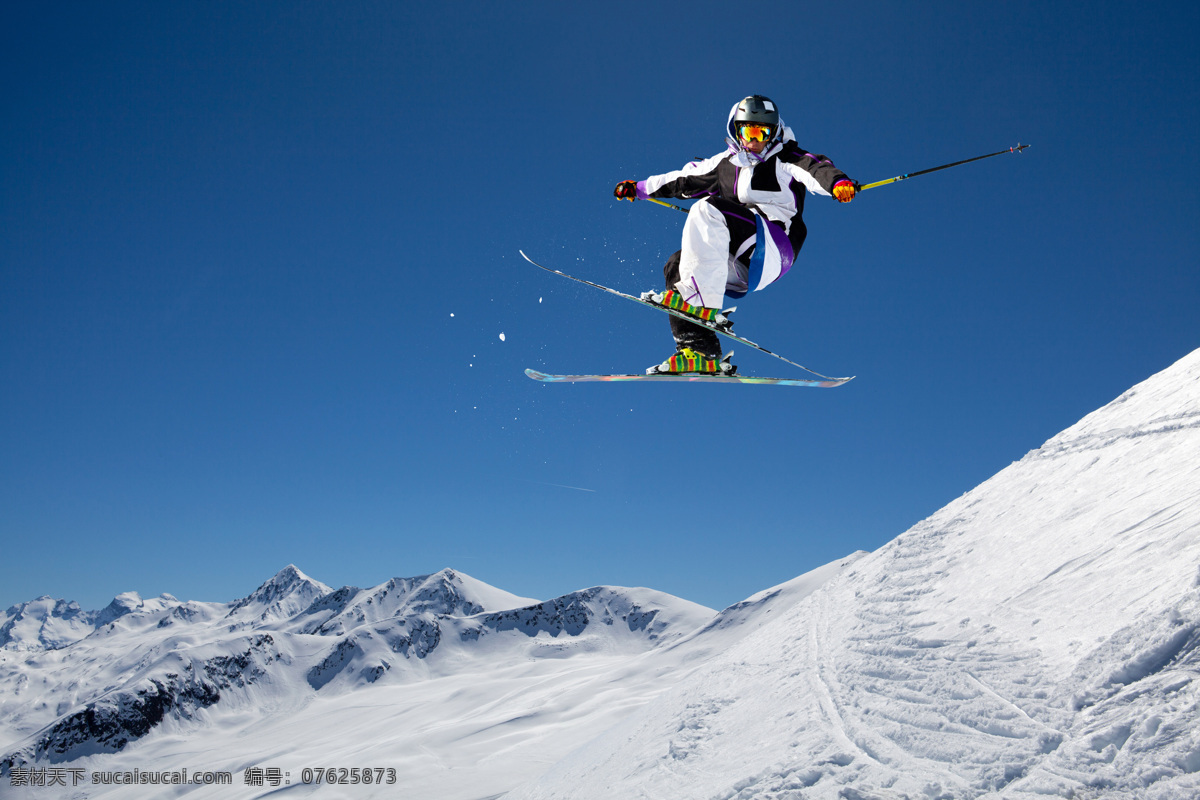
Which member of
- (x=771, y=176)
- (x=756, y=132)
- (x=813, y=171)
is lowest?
(x=813, y=171)

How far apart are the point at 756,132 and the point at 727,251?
1311mm

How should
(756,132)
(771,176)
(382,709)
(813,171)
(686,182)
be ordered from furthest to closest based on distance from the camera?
(382,709)
(686,182)
(771,176)
(756,132)
(813,171)

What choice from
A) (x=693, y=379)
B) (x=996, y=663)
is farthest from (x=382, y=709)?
(x=996, y=663)

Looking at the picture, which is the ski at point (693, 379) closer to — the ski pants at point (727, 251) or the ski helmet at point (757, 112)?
the ski pants at point (727, 251)

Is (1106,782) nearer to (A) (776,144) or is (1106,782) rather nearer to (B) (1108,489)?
(B) (1108,489)

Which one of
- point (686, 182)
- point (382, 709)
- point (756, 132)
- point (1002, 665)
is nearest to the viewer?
point (1002, 665)

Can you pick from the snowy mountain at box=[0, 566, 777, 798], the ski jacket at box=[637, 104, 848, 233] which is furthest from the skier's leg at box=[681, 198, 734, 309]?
the snowy mountain at box=[0, 566, 777, 798]

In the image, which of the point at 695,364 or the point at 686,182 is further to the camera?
the point at 695,364

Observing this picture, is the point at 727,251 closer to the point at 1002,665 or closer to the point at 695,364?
the point at 695,364

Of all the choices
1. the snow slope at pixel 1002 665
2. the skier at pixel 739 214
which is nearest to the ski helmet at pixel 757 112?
the skier at pixel 739 214

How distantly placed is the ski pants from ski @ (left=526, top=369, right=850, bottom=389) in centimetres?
116

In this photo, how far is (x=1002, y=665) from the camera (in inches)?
184

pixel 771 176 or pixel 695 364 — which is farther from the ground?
pixel 771 176

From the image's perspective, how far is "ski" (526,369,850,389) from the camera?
8.70 m
